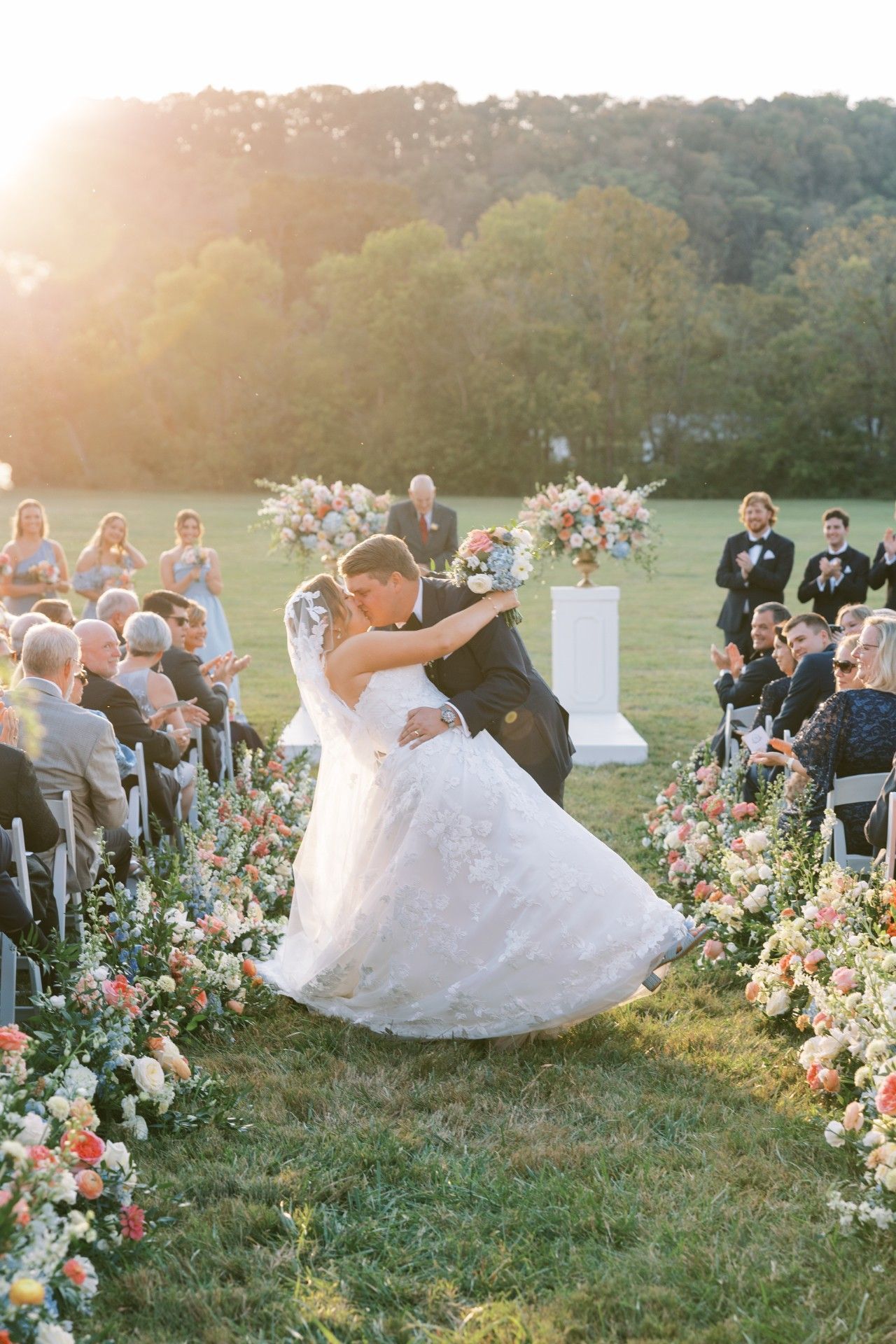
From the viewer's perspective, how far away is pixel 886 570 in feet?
35.2

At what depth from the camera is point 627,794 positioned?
354 inches

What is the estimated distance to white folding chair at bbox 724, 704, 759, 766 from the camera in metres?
7.34

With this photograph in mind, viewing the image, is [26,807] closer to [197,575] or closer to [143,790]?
[143,790]

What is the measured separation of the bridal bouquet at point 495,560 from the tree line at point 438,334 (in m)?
39.6

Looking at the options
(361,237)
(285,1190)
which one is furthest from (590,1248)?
(361,237)

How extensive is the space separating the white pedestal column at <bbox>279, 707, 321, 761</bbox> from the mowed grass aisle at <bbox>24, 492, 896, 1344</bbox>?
4881mm

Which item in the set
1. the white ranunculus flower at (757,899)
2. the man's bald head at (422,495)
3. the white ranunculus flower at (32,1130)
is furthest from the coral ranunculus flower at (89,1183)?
the man's bald head at (422,495)

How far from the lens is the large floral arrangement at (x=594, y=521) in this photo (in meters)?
10.7

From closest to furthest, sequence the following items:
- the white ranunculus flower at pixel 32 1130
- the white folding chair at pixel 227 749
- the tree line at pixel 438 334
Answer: the white ranunculus flower at pixel 32 1130, the white folding chair at pixel 227 749, the tree line at pixel 438 334

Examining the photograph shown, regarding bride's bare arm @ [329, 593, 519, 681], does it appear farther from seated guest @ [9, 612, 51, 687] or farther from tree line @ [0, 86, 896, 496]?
tree line @ [0, 86, 896, 496]

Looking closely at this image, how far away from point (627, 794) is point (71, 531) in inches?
1103

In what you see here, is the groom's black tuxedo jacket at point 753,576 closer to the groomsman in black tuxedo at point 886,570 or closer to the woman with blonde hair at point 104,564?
the groomsman in black tuxedo at point 886,570

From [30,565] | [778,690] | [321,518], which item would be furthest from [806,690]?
[30,565]

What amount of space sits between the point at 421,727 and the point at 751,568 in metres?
5.97
